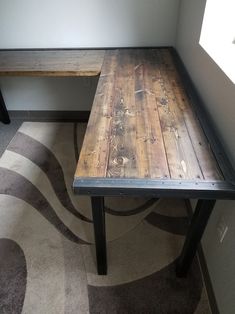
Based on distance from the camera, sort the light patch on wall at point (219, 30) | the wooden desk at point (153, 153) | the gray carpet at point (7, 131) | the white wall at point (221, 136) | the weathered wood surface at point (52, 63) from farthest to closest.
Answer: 1. the gray carpet at point (7, 131)
2. the weathered wood surface at point (52, 63)
3. the light patch on wall at point (219, 30)
4. the white wall at point (221, 136)
5. the wooden desk at point (153, 153)

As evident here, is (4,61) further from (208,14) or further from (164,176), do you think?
(164,176)

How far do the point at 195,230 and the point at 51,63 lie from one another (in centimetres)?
179

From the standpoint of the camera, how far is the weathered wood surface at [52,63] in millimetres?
1972

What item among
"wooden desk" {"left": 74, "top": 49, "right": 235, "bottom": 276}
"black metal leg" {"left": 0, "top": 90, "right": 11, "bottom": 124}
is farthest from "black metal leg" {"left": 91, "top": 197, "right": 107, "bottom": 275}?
"black metal leg" {"left": 0, "top": 90, "right": 11, "bottom": 124}

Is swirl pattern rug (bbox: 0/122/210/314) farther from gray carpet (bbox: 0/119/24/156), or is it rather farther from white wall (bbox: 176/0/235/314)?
gray carpet (bbox: 0/119/24/156)

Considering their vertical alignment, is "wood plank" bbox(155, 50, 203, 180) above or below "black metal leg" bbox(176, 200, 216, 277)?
above

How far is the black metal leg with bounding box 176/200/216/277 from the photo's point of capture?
3.29ft

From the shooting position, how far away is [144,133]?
1.22m

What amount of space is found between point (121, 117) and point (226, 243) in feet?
2.66

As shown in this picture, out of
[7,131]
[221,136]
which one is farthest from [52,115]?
[221,136]

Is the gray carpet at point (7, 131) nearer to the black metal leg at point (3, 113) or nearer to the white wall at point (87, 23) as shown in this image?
the black metal leg at point (3, 113)

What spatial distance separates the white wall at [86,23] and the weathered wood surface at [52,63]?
116 millimetres

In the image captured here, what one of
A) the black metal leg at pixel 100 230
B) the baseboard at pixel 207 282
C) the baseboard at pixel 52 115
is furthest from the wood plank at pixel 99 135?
the baseboard at pixel 52 115

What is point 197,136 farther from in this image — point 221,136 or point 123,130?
point 123,130
